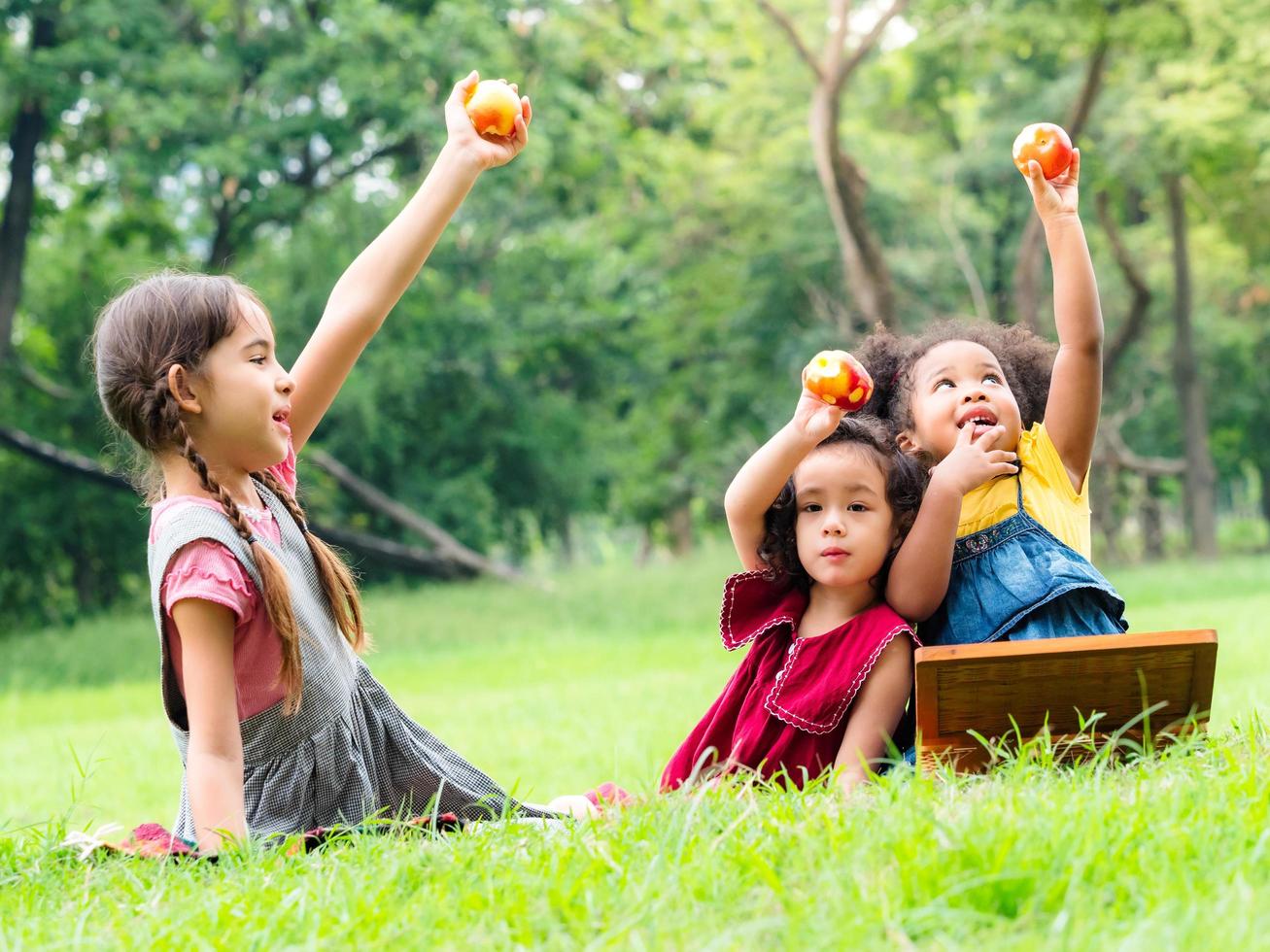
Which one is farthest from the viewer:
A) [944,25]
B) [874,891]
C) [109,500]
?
[109,500]

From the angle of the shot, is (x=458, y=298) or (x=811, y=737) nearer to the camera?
(x=811, y=737)

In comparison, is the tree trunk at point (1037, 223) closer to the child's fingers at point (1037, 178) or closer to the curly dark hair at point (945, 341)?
the curly dark hair at point (945, 341)

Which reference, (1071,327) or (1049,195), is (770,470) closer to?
(1071,327)

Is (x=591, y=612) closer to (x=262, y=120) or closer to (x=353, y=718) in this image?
(x=262, y=120)

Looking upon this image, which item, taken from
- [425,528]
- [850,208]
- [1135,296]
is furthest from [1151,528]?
[425,528]

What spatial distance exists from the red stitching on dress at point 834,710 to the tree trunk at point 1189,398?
1843 cm

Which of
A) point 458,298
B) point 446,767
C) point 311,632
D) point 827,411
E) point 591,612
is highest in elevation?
point 458,298

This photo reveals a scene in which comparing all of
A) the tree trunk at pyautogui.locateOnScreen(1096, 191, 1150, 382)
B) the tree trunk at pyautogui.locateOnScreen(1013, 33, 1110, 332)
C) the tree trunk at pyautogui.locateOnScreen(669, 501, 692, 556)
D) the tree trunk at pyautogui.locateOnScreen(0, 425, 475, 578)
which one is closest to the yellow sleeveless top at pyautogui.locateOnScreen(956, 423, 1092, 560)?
the tree trunk at pyautogui.locateOnScreen(1013, 33, 1110, 332)

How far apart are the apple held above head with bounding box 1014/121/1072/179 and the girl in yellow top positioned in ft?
0.10

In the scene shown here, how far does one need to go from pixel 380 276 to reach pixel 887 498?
1.33m

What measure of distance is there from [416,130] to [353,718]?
1306cm

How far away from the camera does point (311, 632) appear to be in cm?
303

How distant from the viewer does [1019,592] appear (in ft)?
10.6

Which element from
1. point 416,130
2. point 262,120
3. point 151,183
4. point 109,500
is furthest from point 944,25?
point 109,500
